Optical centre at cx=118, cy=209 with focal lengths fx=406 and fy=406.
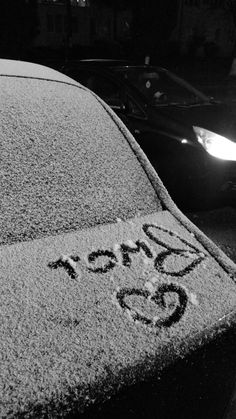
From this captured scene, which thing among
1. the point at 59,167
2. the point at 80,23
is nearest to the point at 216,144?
the point at 59,167

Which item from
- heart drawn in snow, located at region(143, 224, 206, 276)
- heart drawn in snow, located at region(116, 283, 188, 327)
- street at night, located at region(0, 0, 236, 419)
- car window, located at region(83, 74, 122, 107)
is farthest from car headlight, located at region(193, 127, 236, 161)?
heart drawn in snow, located at region(116, 283, 188, 327)

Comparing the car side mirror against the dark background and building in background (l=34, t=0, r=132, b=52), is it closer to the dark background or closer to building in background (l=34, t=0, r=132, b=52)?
the dark background

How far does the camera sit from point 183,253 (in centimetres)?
158

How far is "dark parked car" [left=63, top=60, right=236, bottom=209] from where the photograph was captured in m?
3.95

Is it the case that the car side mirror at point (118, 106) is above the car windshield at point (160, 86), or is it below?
below

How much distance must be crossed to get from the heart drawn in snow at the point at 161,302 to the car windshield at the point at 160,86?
3699 mm

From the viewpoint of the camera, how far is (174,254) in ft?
5.12

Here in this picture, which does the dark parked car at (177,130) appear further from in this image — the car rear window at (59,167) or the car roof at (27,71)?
the car rear window at (59,167)

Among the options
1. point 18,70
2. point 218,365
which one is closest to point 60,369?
point 218,365

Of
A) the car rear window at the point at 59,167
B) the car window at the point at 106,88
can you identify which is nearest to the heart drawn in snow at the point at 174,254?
the car rear window at the point at 59,167

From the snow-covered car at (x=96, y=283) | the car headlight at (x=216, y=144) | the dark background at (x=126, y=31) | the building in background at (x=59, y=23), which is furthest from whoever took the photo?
the building in background at (x=59, y=23)

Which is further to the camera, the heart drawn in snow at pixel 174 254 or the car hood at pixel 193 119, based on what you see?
the car hood at pixel 193 119

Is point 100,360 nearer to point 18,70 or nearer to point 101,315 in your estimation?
point 101,315

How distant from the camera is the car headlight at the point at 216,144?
12.9 ft
